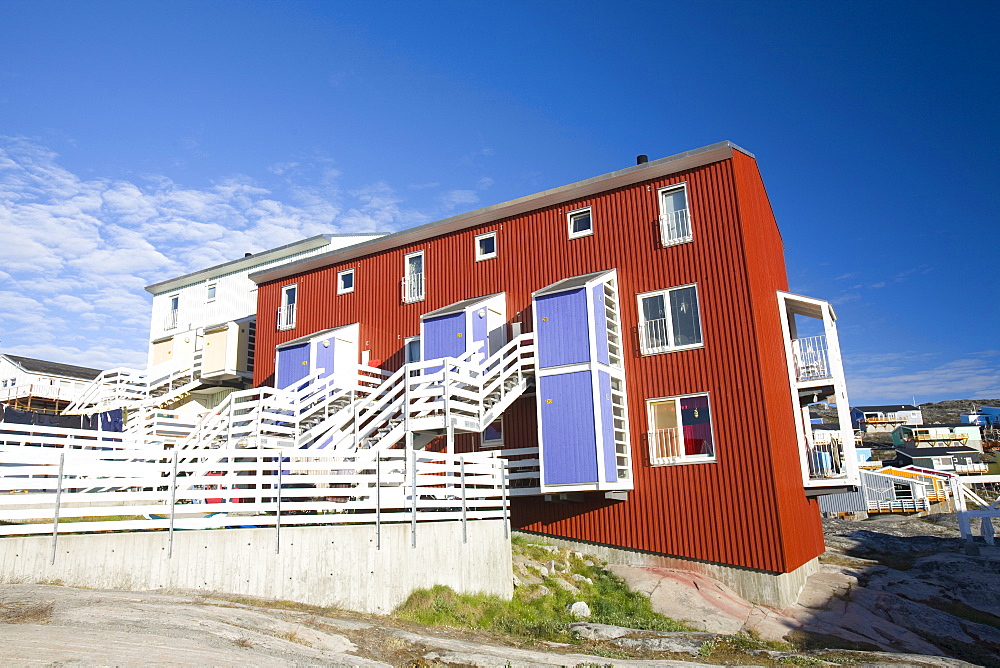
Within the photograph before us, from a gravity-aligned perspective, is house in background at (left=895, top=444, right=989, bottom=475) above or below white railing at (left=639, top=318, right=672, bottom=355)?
below

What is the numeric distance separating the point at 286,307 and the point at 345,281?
Answer: 2941 millimetres

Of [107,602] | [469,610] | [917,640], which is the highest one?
[107,602]

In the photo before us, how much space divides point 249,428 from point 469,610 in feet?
30.1

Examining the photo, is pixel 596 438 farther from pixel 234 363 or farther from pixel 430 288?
pixel 234 363

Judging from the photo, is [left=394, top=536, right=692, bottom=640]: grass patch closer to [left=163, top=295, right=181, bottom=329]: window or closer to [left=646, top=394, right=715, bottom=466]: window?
[left=646, top=394, right=715, bottom=466]: window

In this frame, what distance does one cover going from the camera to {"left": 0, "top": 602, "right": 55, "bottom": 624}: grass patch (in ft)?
28.5

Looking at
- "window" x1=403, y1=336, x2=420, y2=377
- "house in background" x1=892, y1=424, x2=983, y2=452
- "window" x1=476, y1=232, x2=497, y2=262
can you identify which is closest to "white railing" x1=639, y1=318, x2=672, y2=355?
"window" x1=476, y1=232, x2=497, y2=262

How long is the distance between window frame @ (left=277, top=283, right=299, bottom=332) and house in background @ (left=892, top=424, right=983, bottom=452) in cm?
8364

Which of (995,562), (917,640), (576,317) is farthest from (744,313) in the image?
(995,562)

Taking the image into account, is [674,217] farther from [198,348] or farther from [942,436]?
[942,436]

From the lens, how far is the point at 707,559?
1764 cm

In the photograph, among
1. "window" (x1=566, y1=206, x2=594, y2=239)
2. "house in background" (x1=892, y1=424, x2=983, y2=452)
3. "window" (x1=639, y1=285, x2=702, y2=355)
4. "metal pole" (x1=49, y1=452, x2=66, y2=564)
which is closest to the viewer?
"metal pole" (x1=49, y1=452, x2=66, y2=564)

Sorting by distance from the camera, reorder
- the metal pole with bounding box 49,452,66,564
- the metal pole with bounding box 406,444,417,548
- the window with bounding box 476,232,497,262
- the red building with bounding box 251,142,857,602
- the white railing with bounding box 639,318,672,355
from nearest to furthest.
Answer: the metal pole with bounding box 49,452,66,564
the metal pole with bounding box 406,444,417,548
the red building with bounding box 251,142,857,602
the white railing with bounding box 639,318,672,355
the window with bounding box 476,232,497,262

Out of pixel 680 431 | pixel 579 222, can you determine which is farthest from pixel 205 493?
pixel 579 222
